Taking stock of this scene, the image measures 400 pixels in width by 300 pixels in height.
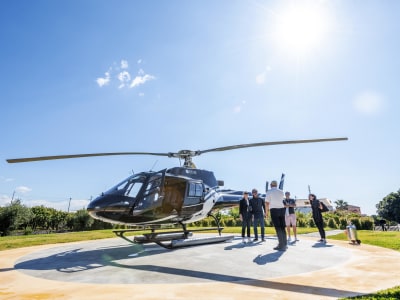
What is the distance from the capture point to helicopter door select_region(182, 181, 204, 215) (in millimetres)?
9289

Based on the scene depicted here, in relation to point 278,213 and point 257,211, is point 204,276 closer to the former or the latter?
point 278,213

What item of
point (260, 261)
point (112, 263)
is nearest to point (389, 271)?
point (260, 261)

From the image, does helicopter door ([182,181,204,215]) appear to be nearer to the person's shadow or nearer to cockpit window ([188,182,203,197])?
cockpit window ([188,182,203,197])

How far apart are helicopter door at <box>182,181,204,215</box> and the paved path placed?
2.48 meters

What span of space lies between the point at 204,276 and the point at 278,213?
369 cm

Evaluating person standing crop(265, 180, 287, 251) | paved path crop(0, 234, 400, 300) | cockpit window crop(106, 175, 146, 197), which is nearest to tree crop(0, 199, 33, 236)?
paved path crop(0, 234, 400, 300)

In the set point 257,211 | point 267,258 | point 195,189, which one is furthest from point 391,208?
point 267,258

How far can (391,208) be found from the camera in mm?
58125

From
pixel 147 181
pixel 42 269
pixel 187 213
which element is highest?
pixel 147 181

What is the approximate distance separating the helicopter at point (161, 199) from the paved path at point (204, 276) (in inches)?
49.3

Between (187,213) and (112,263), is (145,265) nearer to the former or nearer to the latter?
(112,263)

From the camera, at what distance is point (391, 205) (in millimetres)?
58500

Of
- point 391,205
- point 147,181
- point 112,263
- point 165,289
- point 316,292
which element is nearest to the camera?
point 316,292

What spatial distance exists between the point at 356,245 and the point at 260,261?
5113mm
